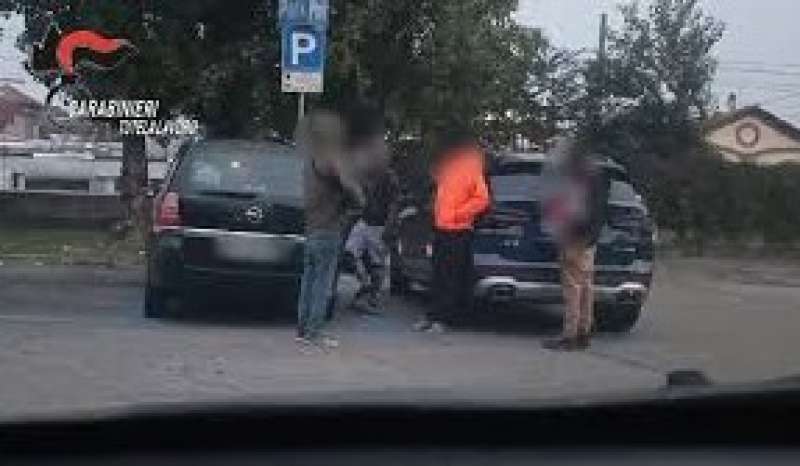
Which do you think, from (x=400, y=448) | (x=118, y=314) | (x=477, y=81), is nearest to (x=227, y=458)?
(x=400, y=448)

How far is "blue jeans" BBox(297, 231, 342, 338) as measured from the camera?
9.89 m

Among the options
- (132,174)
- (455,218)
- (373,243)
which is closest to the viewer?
(455,218)

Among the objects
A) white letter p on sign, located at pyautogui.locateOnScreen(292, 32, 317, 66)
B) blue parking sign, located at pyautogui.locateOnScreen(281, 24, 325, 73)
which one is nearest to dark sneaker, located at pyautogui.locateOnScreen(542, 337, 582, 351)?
blue parking sign, located at pyautogui.locateOnScreen(281, 24, 325, 73)

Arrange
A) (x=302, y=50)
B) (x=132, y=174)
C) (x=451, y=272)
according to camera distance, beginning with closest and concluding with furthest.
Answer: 1. (x=451, y=272)
2. (x=302, y=50)
3. (x=132, y=174)

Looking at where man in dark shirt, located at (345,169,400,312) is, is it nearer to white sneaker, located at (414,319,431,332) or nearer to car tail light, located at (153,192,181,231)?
white sneaker, located at (414,319,431,332)

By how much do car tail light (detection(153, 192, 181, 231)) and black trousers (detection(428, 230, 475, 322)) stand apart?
1.82m

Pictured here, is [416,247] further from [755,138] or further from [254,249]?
[755,138]

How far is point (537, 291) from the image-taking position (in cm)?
1134

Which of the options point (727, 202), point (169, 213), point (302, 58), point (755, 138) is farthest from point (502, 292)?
point (755, 138)

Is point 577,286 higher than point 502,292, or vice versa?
point 577,286

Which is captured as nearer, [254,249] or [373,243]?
[254,249]

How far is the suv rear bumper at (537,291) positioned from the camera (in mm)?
11273

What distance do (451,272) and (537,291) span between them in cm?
68

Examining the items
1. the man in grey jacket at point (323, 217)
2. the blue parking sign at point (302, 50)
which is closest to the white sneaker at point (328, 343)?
the man in grey jacket at point (323, 217)
